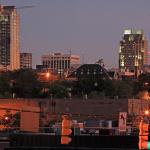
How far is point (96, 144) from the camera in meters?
38.1

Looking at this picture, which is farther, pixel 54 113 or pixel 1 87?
pixel 1 87

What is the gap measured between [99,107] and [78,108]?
3.33 metres

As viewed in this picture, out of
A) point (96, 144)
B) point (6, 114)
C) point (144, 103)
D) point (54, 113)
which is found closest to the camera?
point (96, 144)

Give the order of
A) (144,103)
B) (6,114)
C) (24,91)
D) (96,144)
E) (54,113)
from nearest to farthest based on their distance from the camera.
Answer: (96,144)
(6,114)
(54,113)
(144,103)
(24,91)

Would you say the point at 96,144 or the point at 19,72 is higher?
the point at 19,72

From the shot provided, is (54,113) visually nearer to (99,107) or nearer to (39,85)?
(99,107)

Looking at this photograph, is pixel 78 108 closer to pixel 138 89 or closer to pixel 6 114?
pixel 6 114

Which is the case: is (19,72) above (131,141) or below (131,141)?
above

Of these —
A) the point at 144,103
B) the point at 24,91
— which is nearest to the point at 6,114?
the point at 144,103

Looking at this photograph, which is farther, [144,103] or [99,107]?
[144,103]

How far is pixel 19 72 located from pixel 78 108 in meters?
42.0

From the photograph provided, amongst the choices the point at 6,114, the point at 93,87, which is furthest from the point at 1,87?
the point at 6,114

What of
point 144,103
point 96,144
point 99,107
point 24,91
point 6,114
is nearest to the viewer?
point 96,144

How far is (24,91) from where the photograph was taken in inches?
5782
